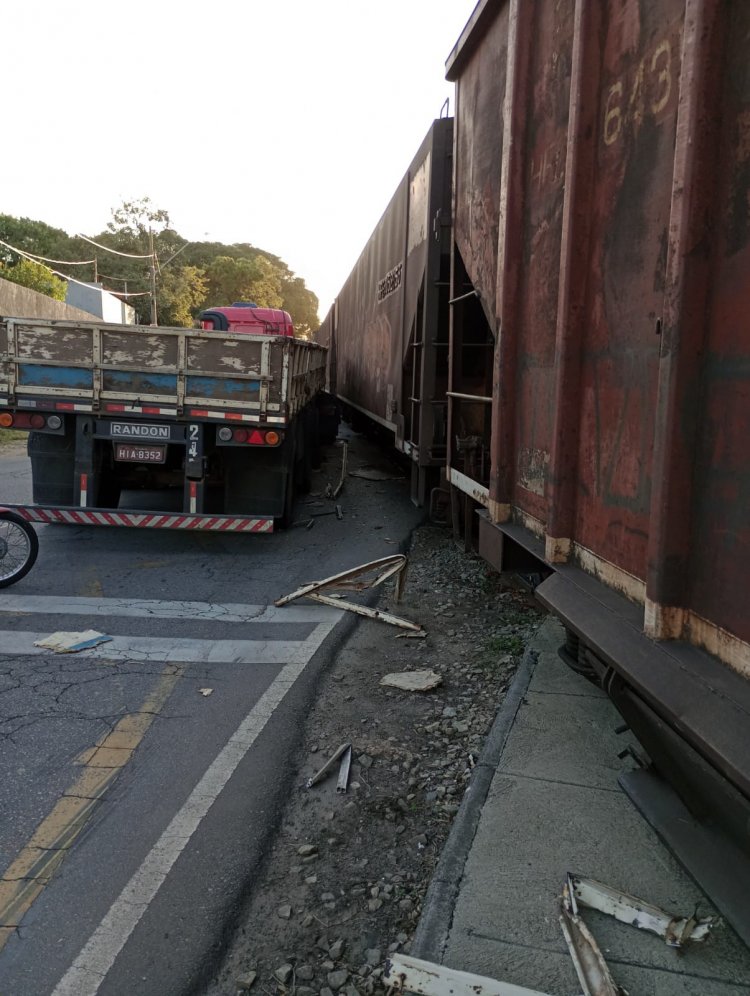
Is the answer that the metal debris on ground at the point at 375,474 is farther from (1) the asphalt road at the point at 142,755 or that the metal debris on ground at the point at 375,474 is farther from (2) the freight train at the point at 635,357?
(2) the freight train at the point at 635,357

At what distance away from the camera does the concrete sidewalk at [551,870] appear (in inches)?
93.0

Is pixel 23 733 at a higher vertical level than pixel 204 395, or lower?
lower

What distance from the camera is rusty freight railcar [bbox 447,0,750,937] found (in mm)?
2109

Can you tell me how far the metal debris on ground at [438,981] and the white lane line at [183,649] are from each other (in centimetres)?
289

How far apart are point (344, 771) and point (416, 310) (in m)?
5.40

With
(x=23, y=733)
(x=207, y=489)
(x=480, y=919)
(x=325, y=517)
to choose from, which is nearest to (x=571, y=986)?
(x=480, y=919)

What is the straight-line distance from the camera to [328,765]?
12.3 ft

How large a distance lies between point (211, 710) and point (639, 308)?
3106 millimetres

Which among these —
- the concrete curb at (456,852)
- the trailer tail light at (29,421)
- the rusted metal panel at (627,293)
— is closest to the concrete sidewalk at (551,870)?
the concrete curb at (456,852)

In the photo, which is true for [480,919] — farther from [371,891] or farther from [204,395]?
[204,395]

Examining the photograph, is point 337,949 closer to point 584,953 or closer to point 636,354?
point 584,953

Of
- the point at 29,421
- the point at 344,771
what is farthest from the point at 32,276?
the point at 344,771

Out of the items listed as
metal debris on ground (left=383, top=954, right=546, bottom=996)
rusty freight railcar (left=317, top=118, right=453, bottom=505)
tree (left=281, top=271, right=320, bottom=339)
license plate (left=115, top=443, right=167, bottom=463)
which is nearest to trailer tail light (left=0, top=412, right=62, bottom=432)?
license plate (left=115, top=443, right=167, bottom=463)

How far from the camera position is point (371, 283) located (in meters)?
12.4
